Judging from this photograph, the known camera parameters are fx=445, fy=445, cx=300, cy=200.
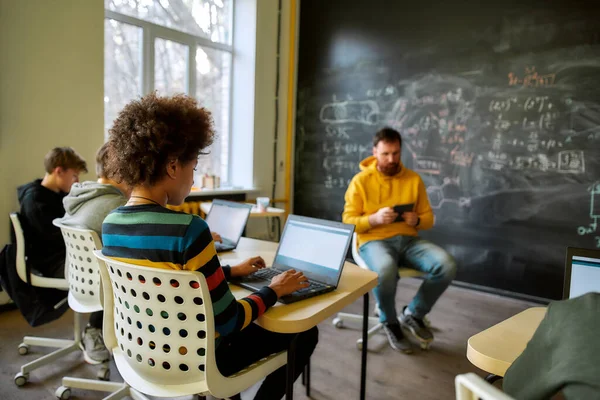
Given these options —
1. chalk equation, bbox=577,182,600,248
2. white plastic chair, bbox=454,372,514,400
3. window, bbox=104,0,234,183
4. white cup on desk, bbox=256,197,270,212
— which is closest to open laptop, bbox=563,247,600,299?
white plastic chair, bbox=454,372,514,400

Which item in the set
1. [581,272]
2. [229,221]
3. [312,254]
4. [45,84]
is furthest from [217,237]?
[45,84]

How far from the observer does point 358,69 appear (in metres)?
4.35

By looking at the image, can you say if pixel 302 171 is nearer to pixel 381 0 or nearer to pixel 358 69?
pixel 358 69

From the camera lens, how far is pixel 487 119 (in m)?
3.52

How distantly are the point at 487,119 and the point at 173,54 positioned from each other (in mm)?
2870

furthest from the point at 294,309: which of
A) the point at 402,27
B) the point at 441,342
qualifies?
the point at 402,27

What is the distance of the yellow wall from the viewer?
2.94 m

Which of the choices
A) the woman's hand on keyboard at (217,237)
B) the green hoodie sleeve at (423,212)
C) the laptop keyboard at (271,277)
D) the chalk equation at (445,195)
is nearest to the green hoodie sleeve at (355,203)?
the green hoodie sleeve at (423,212)

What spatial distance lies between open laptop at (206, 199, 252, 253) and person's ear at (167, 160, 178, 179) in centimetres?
79

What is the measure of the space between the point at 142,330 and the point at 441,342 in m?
2.03

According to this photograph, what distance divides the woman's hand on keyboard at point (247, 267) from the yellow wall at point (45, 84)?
2.26 meters

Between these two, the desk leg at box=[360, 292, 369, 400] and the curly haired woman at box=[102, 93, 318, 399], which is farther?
the desk leg at box=[360, 292, 369, 400]

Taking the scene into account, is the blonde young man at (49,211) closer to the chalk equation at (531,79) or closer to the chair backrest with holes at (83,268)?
the chair backrest with holes at (83,268)

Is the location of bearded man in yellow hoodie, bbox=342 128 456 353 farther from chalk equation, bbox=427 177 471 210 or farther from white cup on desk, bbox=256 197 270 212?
white cup on desk, bbox=256 197 270 212
